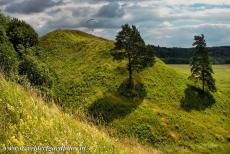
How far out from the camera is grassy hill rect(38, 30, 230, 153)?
67750mm

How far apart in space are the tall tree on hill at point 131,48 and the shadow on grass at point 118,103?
2.11 meters

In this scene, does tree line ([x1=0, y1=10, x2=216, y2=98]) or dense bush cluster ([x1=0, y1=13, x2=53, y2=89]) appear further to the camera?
tree line ([x1=0, y1=10, x2=216, y2=98])

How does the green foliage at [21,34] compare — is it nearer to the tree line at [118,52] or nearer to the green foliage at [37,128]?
the tree line at [118,52]

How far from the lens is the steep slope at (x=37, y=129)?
923 centimetres

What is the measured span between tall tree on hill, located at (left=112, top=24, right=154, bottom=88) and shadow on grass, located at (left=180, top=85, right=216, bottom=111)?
1097 centimetres

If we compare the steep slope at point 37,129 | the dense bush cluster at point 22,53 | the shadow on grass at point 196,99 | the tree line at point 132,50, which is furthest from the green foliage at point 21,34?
the steep slope at point 37,129

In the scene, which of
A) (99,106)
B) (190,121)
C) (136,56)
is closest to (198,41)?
(136,56)

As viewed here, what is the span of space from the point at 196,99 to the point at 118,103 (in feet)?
61.8

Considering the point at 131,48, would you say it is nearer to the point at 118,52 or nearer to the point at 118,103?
the point at 118,52

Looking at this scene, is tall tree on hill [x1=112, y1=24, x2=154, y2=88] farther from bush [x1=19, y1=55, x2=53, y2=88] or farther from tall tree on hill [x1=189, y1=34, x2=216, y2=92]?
bush [x1=19, y1=55, x2=53, y2=88]

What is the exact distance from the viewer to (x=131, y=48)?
266ft

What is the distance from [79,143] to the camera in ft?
34.1

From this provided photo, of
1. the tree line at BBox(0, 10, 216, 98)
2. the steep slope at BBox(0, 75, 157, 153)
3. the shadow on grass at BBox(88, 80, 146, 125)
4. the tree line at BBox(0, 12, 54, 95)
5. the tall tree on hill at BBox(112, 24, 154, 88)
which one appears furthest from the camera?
the tall tree on hill at BBox(112, 24, 154, 88)

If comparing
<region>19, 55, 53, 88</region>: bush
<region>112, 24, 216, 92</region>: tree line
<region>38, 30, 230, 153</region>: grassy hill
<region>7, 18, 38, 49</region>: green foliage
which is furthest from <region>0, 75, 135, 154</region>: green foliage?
<region>7, 18, 38, 49</region>: green foliage
